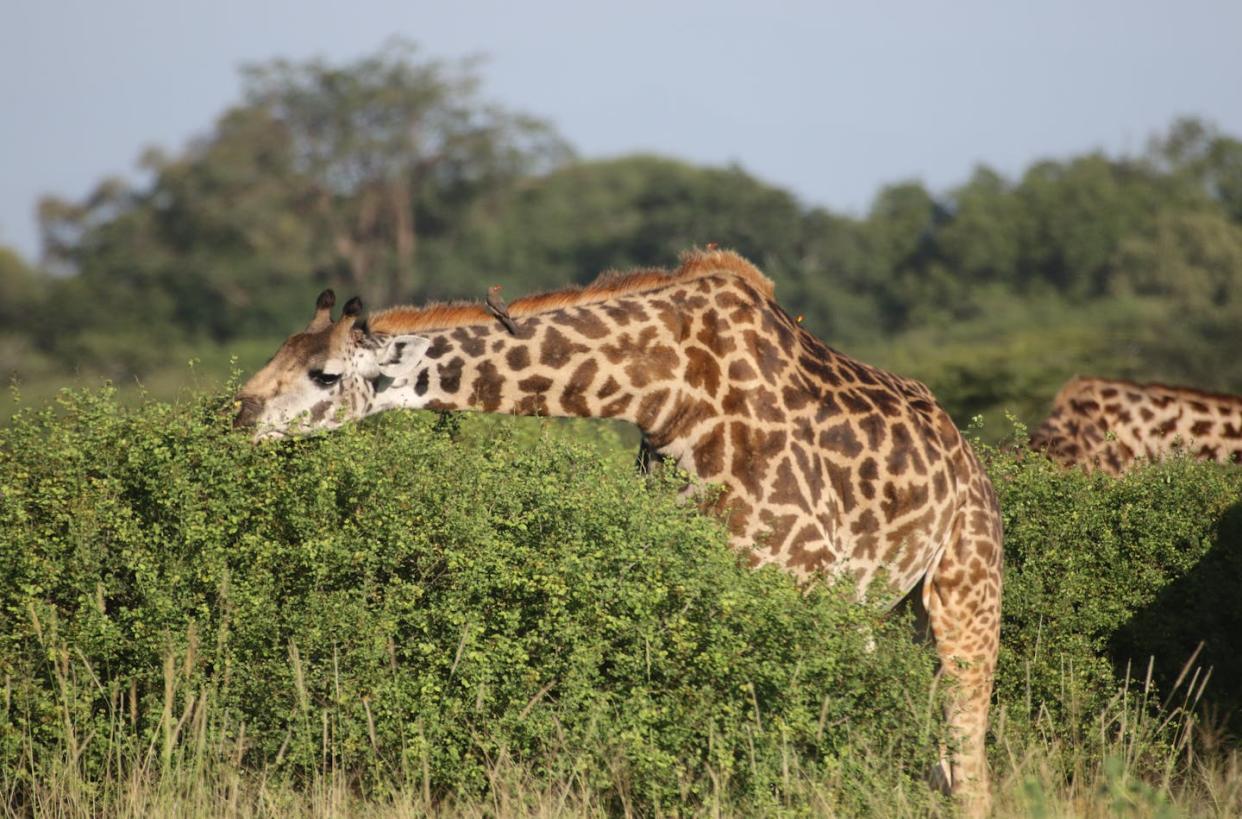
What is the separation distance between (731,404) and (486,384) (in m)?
0.98

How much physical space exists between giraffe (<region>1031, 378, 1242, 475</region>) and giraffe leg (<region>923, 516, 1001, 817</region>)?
441cm

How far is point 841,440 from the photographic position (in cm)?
723

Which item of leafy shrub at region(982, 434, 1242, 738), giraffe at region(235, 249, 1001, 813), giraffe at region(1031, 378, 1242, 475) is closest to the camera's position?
giraffe at region(235, 249, 1001, 813)

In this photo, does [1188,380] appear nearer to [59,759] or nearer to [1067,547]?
[1067,547]

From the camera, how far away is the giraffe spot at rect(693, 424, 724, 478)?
6.93 metres

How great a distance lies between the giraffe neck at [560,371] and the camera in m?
6.95

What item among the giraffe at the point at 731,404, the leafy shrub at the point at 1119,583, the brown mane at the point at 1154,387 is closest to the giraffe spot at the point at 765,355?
the giraffe at the point at 731,404

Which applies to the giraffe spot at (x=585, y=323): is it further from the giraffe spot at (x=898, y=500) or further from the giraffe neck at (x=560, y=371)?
the giraffe spot at (x=898, y=500)

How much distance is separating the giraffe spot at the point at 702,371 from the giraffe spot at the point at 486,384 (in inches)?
29.8

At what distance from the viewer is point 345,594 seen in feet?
21.1

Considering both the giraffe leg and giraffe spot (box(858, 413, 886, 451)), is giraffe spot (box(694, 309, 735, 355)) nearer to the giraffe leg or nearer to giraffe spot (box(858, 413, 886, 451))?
giraffe spot (box(858, 413, 886, 451))

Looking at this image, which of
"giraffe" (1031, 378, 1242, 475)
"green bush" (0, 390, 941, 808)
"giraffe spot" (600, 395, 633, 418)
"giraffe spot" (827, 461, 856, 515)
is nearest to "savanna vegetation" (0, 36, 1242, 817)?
"green bush" (0, 390, 941, 808)

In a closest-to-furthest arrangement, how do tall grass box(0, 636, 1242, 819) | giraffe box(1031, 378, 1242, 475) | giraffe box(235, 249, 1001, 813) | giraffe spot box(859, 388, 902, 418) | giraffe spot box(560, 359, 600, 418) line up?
tall grass box(0, 636, 1242, 819) → giraffe box(235, 249, 1001, 813) → giraffe spot box(560, 359, 600, 418) → giraffe spot box(859, 388, 902, 418) → giraffe box(1031, 378, 1242, 475)

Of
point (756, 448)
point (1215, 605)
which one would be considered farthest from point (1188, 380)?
point (756, 448)
